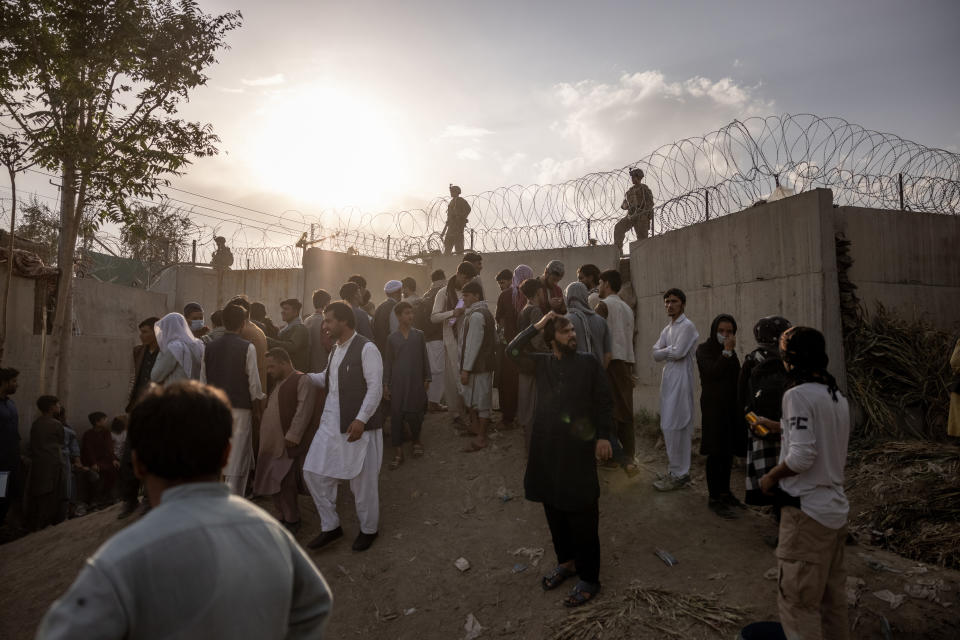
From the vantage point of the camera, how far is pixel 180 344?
16.9ft

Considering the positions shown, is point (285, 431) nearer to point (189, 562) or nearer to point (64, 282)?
point (189, 562)

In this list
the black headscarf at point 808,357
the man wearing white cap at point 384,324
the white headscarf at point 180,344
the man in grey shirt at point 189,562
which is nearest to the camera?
the man in grey shirt at point 189,562

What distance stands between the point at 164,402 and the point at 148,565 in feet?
1.18

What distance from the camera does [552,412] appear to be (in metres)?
3.93

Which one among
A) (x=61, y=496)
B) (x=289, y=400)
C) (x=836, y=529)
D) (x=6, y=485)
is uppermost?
(x=289, y=400)

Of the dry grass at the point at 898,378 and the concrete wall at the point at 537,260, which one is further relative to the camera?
the concrete wall at the point at 537,260

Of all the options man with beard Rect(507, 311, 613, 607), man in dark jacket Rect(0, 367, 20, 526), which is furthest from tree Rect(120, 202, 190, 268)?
man with beard Rect(507, 311, 613, 607)

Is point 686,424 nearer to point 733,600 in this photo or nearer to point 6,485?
point 733,600

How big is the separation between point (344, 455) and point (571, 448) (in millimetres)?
1969

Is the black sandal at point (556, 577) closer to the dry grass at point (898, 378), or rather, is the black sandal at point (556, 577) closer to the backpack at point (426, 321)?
the backpack at point (426, 321)

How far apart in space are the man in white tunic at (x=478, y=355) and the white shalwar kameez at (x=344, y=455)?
1.54 meters

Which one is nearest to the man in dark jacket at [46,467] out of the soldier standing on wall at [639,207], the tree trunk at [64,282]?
the tree trunk at [64,282]

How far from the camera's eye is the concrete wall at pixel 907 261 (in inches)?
257

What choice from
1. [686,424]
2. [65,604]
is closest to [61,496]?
[686,424]
